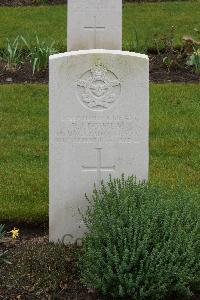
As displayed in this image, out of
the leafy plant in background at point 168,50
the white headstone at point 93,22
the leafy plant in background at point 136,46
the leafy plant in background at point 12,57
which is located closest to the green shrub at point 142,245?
the white headstone at point 93,22

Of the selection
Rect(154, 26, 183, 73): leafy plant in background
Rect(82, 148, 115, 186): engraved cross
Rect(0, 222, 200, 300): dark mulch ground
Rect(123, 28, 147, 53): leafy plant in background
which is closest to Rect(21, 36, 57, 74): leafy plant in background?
Rect(123, 28, 147, 53): leafy plant in background

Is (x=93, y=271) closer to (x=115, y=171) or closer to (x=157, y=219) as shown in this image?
(x=157, y=219)

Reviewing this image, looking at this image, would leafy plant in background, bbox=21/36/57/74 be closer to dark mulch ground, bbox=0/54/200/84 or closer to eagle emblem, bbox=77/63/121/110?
dark mulch ground, bbox=0/54/200/84

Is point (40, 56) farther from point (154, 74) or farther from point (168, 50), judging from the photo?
point (168, 50)

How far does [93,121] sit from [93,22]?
29.9 inches

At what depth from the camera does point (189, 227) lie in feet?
17.0

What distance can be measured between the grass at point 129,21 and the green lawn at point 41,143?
1811 mm

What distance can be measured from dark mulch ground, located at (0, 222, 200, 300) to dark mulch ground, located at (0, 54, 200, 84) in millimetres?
4379

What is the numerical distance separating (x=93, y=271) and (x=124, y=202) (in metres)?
0.48

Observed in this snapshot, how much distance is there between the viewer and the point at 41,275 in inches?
213

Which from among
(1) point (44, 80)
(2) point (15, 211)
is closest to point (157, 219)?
(2) point (15, 211)

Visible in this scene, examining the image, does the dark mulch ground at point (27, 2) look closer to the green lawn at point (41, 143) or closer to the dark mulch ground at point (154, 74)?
the dark mulch ground at point (154, 74)

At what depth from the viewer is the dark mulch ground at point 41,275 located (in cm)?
526

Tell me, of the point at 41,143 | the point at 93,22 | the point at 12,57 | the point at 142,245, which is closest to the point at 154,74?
the point at 12,57
